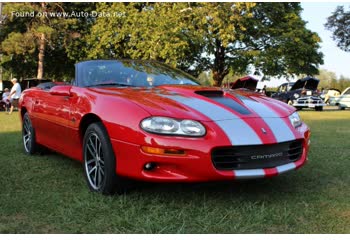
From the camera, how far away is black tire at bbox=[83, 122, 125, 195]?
3506mm

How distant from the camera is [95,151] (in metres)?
3.80

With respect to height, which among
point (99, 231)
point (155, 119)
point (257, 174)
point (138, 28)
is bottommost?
point (99, 231)

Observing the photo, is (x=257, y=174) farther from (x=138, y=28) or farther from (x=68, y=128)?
(x=138, y=28)

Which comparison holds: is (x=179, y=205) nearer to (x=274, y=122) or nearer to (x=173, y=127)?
(x=173, y=127)

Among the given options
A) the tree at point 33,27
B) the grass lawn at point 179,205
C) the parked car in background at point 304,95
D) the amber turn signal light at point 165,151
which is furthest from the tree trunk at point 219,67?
the amber turn signal light at point 165,151

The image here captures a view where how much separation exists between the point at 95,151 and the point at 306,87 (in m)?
21.5

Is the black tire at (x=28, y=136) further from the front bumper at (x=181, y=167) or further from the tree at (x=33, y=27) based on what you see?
the tree at (x=33, y=27)

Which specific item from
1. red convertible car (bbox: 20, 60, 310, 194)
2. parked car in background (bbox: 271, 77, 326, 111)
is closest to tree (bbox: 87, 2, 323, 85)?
parked car in background (bbox: 271, 77, 326, 111)

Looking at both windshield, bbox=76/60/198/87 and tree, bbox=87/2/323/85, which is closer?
windshield, bbox=76/60/198/87

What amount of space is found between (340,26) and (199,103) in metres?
39.1

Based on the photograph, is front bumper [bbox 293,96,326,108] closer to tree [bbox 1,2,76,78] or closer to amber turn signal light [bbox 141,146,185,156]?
tree [bbox 1,2,76,78]

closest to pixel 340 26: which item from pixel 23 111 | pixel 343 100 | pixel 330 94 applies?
pixel 330 94
